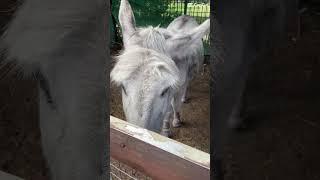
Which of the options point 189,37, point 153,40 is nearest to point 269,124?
point 153,40

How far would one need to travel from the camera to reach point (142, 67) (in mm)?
2955

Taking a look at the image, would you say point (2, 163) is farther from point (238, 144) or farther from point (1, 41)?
point (238, 144)

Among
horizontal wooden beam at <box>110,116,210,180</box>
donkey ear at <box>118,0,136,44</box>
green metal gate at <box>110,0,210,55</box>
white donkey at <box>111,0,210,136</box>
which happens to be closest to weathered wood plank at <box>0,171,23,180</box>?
horizontal wooden beam at <box>110,116,210,180</box>

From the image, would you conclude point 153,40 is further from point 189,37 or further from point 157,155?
point 157,155

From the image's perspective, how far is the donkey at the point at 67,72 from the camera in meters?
0.39

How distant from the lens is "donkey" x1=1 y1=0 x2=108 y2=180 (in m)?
0.39

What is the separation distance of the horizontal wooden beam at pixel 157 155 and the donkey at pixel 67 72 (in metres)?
0.83

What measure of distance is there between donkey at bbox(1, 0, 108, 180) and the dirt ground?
0.06 feet

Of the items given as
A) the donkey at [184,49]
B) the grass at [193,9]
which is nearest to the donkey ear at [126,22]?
the donkey at [184,49]

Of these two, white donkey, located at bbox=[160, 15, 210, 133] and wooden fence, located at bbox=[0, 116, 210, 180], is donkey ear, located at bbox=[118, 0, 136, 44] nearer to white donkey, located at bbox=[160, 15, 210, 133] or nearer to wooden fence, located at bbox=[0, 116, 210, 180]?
white donkey, located at bbox=[160, 15, 210, 133]

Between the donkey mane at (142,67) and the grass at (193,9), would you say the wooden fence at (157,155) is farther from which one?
the grass at (193,9)

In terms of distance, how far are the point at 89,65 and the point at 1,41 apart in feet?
0.32

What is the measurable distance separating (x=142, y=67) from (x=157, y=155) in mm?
1540

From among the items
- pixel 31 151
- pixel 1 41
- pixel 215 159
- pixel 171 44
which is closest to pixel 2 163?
pixel 31 151
